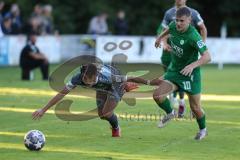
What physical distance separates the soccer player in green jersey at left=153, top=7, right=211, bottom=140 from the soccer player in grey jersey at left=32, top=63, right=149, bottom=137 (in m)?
0.74

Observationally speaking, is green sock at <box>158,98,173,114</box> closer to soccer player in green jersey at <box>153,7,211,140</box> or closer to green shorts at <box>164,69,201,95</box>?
soccer player in green jersey at <box>153,7,211,140</box>

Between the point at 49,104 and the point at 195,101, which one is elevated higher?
the point at 49,104

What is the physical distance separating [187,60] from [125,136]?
5.23 ft

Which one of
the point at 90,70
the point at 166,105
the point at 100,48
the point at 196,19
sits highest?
the point at 196,19

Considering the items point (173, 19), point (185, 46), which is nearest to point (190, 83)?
point (185, 46)

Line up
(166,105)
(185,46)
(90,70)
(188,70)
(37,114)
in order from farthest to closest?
(166,105), (185,46), (188,70), (90,70), (37,114)

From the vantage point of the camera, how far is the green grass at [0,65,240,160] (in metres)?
10.3

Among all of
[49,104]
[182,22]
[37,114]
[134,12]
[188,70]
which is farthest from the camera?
[134,12]

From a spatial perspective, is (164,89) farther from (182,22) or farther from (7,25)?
(7,25)

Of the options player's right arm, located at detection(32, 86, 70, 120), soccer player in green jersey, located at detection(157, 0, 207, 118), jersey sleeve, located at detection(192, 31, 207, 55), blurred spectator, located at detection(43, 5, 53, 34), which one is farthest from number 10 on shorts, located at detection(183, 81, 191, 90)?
blurred spectator, located at detection(43, 5, 53, 34)

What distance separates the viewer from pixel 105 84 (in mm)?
11750

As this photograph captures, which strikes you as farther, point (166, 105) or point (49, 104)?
point (166, 105)

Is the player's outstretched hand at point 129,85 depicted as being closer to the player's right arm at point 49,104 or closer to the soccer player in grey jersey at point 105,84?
the soccer player in grey jersey at point 105,84

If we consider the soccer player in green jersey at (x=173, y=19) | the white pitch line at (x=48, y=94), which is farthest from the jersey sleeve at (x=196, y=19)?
the white pitch line at (x=48, y=94)
